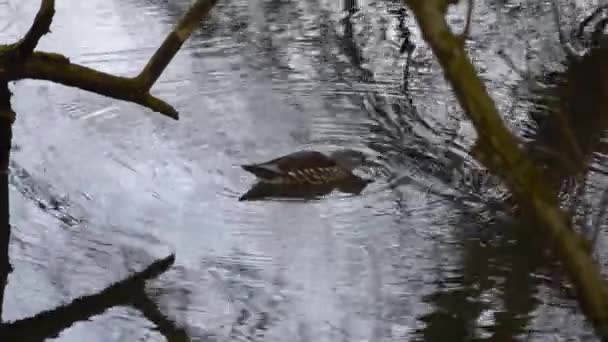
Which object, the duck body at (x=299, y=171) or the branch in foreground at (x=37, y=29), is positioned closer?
the branch in foreground at (x=37, y=29)

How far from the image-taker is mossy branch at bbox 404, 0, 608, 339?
1.16 metres

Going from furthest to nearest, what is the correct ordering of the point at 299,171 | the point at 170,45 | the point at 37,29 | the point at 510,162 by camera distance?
1. the point at 299,171
2. the point at 170,45
3. the point at 37,29
4. the point at 510,162

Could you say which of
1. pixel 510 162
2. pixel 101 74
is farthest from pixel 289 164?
pixel 510 162

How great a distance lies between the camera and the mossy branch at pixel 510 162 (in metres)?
1.16

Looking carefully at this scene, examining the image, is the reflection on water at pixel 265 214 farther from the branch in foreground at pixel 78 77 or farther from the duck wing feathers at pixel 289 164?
the branch in foreground at pixel 78 77

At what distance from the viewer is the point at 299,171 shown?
10.8 feet

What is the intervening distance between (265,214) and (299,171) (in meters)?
0.23

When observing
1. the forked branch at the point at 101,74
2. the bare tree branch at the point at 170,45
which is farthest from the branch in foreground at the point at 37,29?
the bare tree branch at the point at 170,45

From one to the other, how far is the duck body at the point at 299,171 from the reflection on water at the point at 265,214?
84 mm

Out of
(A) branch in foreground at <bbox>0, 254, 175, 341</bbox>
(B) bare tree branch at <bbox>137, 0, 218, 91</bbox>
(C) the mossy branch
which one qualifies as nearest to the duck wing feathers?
(B) bare tree branch at <bbox>137, 0, 218, 91</bbox>

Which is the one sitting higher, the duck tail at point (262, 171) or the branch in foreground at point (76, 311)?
the duck tail at point (262, 171)

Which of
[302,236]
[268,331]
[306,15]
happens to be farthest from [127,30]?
[268,331]

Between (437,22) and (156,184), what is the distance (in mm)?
2132

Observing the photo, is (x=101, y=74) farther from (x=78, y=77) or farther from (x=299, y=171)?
(x=299, y=171)
